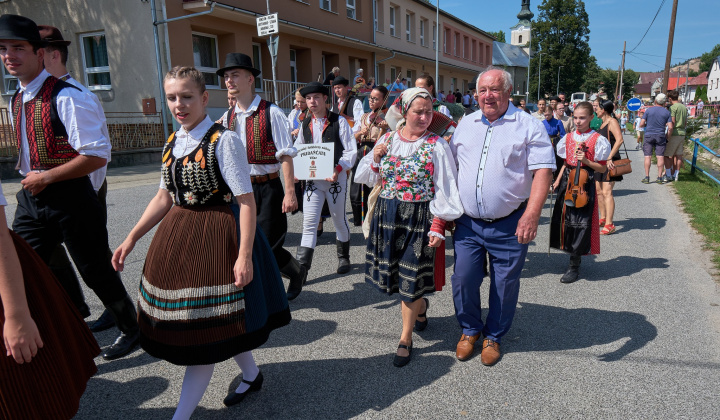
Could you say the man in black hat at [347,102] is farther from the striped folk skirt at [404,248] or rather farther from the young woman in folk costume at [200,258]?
the young woman in folk costume at [200,258]

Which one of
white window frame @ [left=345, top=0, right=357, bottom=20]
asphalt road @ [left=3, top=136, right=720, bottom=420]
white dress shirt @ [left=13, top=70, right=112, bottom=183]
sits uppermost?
white window frame @ [left=345, top=0, right=357, bottom=20]

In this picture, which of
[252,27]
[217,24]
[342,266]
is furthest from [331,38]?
[342,266]

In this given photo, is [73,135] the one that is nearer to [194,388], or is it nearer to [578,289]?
[194,388]

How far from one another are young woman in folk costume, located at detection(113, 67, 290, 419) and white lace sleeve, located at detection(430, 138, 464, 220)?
4.10ft

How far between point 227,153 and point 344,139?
9.39ft

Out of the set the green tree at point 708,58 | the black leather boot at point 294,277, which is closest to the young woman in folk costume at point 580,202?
the black leather boot at point 294,277

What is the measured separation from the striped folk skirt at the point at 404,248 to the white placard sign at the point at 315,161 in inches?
61.2

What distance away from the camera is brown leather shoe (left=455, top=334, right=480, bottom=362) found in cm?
328

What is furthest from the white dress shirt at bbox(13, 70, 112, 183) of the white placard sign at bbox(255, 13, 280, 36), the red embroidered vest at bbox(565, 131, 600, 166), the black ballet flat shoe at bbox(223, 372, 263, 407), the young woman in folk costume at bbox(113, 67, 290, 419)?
the white placard sign at bbox(255, 13, 280, 36)

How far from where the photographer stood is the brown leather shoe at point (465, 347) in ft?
10.8

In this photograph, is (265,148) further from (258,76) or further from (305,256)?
(258,76)

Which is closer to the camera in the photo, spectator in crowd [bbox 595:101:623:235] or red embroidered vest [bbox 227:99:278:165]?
red embroidered vest [bbox 227:99:278:165]

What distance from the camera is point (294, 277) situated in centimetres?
434

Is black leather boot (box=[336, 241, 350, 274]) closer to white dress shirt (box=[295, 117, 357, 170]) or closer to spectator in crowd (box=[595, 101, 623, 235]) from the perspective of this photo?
white dress shirt (box=[295, 117, 357, 170])
